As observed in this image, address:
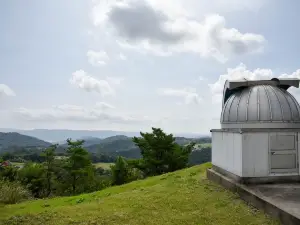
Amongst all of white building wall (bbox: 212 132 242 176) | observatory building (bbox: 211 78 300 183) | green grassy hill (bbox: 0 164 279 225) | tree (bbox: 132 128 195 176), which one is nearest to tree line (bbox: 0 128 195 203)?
tree (bbox: 132 128 195 176)

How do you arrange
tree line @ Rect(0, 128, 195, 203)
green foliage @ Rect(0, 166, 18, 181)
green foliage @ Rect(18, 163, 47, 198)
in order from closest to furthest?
tree line @ Rect(0, 128, 195, 203) < green foliage @ Rect(0, 166, 18, 181) < green foliage @ Rect(18, 163, 47, 198)

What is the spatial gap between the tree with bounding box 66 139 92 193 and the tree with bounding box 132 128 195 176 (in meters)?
6.59

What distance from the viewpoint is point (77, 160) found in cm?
3550

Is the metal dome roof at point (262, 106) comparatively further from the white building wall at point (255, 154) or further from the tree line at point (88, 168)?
the tree line at point (88, 168)

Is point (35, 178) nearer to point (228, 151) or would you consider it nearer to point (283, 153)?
point (228, 151)

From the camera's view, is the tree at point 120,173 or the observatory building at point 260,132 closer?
the observatory building at point 260,132

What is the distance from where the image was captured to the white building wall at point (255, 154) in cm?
1233

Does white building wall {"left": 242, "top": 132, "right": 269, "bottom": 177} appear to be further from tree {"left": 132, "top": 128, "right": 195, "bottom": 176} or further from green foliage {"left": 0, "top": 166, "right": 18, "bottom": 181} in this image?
green foliage {"left": 0, "top": 166, "right": 18, "bottom": 181}

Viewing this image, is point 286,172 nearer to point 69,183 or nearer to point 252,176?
point 252,176

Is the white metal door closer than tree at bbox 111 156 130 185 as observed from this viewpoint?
Yes

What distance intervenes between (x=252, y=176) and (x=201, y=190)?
2479mm

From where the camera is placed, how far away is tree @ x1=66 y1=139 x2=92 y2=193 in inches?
1382

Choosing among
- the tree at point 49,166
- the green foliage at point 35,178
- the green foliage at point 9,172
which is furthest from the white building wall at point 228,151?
the green foliage at point 9,172

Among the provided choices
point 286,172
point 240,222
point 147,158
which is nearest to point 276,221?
point 240,222
